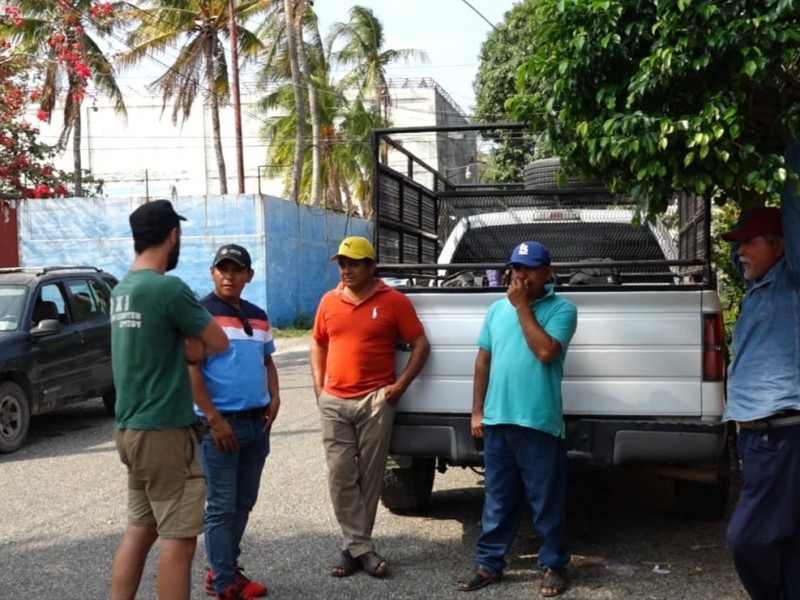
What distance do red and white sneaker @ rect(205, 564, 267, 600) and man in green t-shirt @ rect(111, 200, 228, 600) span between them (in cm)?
76

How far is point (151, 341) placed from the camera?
151 inches

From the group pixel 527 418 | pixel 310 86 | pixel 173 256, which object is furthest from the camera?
pixel 310 86

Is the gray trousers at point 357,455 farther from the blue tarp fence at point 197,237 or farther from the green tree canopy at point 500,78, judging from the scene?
the green tree canopy at point 500,78

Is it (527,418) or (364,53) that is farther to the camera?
(364,53)

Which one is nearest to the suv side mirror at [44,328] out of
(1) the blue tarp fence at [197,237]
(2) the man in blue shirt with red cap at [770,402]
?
(2) the man in blue shirt with red cap at [770,402]

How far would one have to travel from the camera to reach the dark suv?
9211 millimetres

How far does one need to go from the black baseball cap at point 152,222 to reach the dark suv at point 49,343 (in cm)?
574

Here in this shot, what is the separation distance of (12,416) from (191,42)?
20.7 meters

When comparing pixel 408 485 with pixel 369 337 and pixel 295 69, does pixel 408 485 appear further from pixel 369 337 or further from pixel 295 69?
pixel 295 69

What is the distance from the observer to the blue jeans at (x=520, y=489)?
4.78 meters

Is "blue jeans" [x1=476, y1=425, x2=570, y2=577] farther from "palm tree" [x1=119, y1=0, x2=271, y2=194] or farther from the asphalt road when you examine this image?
"palm tree" [x1=119, y1=0, x2=271, y2=194]

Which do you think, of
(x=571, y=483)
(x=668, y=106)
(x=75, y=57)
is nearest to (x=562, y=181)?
(x=668, y=106)

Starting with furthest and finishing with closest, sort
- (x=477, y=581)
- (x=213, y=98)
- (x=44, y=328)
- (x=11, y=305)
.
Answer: (x=213, y=98)
(x=11, y=305)
(x=44, y=328)
(x=477, y=581)

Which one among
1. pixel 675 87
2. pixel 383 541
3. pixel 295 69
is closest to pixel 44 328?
pixel 383 541
